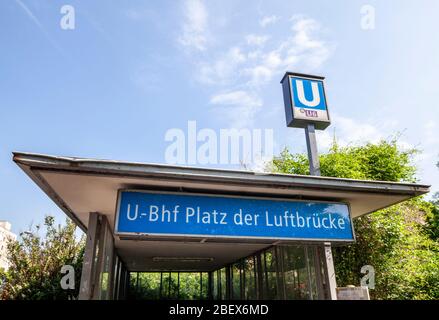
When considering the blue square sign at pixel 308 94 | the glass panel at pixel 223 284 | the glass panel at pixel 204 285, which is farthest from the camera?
the glass panel at pixel 204 285

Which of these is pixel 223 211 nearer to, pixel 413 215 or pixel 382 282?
pixel 382 282

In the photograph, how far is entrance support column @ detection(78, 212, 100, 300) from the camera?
5105mm

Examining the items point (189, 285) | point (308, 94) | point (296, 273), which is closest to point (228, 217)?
point (296, 273)

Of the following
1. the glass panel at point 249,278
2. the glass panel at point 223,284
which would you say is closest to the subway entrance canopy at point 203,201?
the glass panel at point 249,278

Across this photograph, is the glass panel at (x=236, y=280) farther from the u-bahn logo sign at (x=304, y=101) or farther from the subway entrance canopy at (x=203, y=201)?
the u-bahn logo sign at (x=304, y=101)

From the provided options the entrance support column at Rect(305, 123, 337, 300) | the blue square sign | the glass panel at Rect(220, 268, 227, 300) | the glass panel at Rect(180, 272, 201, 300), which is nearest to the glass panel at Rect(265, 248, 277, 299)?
the entrance support column at Rect(305, 123, 337, 300)

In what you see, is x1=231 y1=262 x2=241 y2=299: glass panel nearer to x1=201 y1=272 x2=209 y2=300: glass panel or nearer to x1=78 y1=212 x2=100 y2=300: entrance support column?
x1=201 y1=272 x2=209 y2=300: glass panel

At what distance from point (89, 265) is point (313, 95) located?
564 centimetres

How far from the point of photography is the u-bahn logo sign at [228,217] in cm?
412

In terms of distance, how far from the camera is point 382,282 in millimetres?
9406

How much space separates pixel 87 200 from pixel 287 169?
874 centimetres

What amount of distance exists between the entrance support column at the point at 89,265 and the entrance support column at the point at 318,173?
3693 millimetres

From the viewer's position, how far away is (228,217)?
14.5ft
